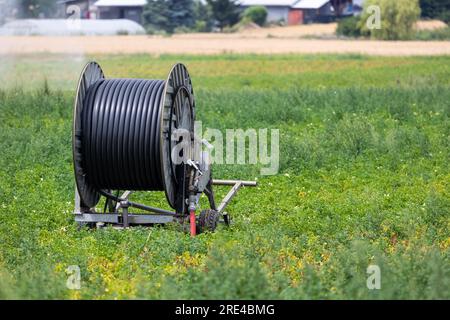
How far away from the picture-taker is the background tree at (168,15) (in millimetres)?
74250

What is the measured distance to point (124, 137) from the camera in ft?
37.2

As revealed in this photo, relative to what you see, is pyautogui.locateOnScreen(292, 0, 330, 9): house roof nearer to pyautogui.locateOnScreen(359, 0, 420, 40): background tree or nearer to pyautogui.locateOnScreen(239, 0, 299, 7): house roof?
pyautogui.locateOnScreen(239, 0, 299, 7): house roof

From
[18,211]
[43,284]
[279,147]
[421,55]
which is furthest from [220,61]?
[43,284]

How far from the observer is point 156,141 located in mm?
11219

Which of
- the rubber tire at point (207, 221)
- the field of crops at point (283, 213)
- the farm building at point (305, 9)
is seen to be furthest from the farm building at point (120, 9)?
the rubber tire at point (207, 221)

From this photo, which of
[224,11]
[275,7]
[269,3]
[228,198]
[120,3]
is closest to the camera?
[228,198]

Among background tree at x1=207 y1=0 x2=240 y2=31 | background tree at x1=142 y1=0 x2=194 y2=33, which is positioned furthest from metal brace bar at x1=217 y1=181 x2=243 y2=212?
background tree at x1=207 y1=0 x2=240 y2=31

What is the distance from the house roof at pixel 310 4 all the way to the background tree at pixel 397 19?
26.4m

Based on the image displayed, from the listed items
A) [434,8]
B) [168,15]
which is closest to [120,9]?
[168,15]

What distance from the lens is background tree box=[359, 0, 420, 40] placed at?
56031mm

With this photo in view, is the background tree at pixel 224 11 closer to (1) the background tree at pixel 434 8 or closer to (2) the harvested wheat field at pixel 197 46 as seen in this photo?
(1) the background tree at pixel 434 8

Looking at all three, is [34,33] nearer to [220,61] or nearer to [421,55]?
[220,61]

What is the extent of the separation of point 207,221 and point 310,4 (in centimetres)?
7406

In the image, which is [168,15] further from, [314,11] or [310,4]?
[314,11]
